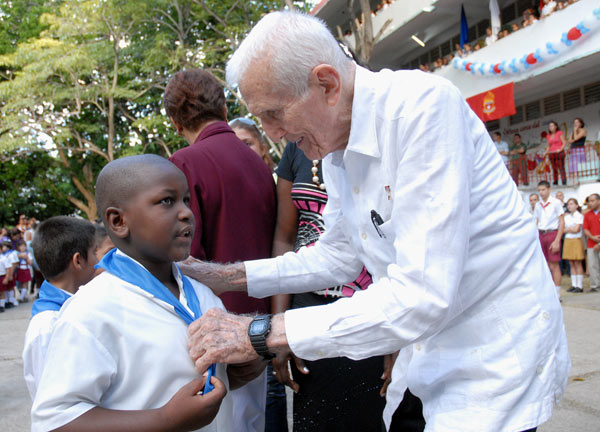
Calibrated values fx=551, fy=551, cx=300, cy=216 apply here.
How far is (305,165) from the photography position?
8.32ft

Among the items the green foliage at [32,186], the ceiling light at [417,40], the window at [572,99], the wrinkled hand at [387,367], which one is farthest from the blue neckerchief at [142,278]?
the green foliage at [32,186]

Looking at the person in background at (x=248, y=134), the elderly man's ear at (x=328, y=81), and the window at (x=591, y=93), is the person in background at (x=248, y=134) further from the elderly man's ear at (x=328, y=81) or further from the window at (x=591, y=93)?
the window at (x=591, y=93)

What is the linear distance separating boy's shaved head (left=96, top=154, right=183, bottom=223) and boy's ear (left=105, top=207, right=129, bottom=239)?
0.06 feet

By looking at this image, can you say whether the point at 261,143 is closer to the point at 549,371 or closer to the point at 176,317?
the point at 176,317

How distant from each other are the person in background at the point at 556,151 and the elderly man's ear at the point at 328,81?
12489 mm

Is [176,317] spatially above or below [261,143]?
below

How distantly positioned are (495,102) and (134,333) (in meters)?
13.7

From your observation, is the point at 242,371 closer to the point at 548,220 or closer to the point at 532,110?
the point at 548,220

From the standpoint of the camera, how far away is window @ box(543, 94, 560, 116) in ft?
48.3

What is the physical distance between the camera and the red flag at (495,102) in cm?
1322

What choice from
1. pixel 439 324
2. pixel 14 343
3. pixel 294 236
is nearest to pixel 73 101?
pixel 14 343

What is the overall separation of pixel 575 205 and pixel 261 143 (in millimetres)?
7750

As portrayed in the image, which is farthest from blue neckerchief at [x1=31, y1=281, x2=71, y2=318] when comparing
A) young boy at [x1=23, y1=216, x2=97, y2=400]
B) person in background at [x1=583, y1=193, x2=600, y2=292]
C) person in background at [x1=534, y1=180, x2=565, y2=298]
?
person in background at [x1=583, y1=193, x2=600, y2=292]

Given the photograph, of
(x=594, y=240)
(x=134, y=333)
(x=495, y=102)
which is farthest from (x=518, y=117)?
(x=134, y=333)
